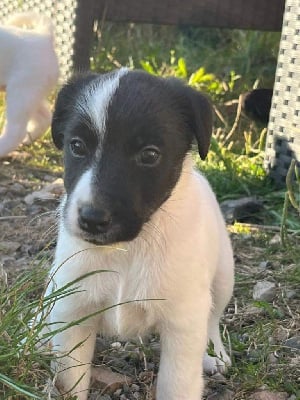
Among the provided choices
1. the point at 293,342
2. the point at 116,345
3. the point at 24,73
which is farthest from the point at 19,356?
the point at 24,73

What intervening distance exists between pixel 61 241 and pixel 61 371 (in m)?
0.39

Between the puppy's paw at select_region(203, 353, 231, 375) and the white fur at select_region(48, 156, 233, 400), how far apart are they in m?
0.34

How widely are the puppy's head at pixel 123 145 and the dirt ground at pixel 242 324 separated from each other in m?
0.59

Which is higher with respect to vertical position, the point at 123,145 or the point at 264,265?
the point at 123,145

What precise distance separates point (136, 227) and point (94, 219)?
15 cm

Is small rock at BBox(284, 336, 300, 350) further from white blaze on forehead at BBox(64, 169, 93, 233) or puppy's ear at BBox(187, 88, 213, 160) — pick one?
white blaze on forehead at BBox(64, 169, 93, 233)

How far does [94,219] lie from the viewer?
1.92m

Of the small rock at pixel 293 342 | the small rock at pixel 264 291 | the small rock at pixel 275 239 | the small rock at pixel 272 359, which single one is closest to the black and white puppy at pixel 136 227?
the small rock at pixel 272 359

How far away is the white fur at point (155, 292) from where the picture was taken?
2.20m

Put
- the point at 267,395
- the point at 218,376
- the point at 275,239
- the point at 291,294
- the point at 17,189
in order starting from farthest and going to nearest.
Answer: the point at 17,189
the point at 275,239
the point at 291,294
the point at 218,376
the point at 267,395

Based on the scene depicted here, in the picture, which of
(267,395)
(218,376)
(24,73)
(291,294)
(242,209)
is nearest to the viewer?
(267,395)

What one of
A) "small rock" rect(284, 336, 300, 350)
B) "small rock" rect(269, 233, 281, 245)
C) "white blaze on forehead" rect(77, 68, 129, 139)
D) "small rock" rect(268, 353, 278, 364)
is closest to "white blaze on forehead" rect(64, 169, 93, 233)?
"white blaze on forehead" rect(77, 68, 129, 139)

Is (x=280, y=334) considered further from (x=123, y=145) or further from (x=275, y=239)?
(x=123, y=145)

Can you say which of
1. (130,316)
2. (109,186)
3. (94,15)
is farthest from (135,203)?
(94,15)
